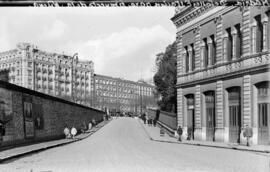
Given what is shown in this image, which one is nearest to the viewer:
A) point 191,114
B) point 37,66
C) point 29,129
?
point 29,129

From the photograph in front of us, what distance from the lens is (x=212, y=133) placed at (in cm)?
4047

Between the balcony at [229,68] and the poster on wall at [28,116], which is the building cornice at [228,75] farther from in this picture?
the poster on wall at [28,116]

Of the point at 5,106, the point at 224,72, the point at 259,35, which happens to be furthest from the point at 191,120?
the point at 5,106

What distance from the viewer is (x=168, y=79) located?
7231 centimetres

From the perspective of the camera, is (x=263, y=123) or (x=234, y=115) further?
(x=234, y=115)

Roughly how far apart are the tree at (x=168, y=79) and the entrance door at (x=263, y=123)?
121 feet

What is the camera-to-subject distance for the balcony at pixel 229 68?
31828 mm

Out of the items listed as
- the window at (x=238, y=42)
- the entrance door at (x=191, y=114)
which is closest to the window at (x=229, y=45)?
the window at (x=238, y=42)

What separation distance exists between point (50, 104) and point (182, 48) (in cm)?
1550

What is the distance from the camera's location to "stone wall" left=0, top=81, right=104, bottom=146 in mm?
26812

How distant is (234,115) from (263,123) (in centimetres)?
431

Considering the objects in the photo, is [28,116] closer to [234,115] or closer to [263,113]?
[234,115]

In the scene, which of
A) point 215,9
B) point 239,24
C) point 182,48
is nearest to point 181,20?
point 182,48

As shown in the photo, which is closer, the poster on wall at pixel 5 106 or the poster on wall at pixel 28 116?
the poster on wall at pixel 5 106
